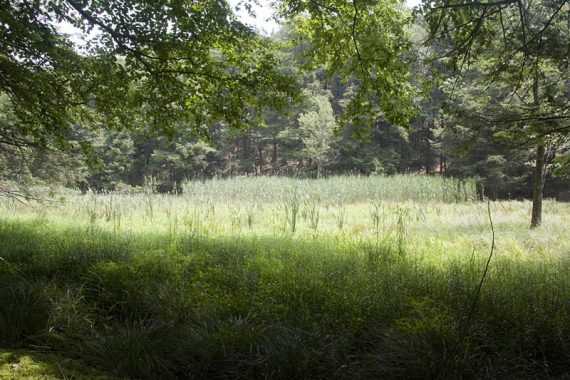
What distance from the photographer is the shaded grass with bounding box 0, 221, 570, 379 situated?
9.38ft

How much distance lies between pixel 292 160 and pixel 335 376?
41125 millimetres

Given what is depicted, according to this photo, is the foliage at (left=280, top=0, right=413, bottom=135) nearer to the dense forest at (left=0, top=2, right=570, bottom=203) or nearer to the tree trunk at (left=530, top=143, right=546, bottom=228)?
the dense forest at (left=0, top=2, right=570, bottom=203)

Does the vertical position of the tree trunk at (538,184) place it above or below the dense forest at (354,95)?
below

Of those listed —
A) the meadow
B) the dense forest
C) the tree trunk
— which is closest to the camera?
the meadow

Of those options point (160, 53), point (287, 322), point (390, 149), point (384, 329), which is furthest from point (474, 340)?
point (390, 149)

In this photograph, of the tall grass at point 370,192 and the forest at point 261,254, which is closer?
the forest at point 261,254

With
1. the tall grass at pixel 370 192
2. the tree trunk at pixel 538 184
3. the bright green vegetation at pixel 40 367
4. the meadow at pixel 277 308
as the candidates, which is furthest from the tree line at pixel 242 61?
the tall grass at pixel 370 192

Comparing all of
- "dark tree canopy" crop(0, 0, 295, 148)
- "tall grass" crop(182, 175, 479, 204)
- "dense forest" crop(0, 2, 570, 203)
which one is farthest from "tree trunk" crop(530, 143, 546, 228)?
"dark tree canopy" crop(0, 0, 295, 148)

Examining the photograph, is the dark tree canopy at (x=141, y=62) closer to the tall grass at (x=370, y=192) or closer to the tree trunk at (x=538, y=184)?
the tree trunk at (x=538, y=184)

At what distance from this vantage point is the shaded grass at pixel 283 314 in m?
2.86

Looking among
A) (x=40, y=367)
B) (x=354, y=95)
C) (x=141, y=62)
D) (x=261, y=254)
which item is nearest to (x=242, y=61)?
(x=141, y=62)

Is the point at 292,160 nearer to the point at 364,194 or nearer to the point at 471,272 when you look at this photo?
the point at 364,194

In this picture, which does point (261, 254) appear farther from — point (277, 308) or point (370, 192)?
point (370, 192)

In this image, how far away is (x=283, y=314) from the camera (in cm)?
365
